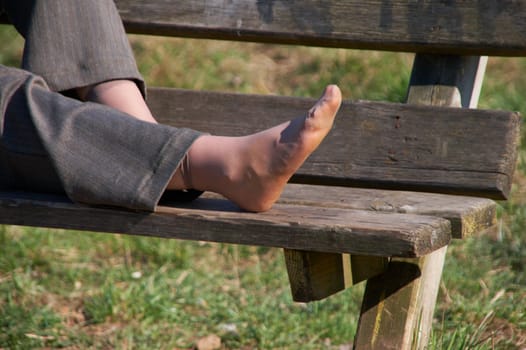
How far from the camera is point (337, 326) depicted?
252cm

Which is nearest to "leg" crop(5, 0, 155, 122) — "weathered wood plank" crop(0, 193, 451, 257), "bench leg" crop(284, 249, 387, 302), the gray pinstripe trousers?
the gray pinstripe trousers

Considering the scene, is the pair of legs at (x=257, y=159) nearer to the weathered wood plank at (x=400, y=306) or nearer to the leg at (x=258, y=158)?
the leg at (x=258, y=158)

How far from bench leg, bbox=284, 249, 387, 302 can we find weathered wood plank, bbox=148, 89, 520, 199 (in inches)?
15.1

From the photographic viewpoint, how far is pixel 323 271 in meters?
1.52

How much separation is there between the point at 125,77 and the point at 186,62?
2758 millimetres

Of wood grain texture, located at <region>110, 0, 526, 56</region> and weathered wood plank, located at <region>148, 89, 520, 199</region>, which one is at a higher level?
wood grain texture, located at <region>110, 0, 526, 56</region>

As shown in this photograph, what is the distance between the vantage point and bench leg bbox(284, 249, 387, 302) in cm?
148

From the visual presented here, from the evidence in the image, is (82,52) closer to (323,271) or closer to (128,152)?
(128,152)

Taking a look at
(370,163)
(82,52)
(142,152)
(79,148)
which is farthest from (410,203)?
(82,52)

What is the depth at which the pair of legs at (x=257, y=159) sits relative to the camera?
1.42m

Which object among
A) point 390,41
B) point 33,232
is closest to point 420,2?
point 390,41

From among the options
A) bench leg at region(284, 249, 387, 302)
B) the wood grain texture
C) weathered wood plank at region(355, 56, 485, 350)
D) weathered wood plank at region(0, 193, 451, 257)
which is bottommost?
weathered wood plank at region(355, 56, 485, 350)

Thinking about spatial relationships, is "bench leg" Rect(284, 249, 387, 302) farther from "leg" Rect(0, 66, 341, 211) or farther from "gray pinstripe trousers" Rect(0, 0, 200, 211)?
"gray pinstripe trousers" Rect(0, 0, 200, 211)

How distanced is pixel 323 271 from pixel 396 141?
20.5 inches
